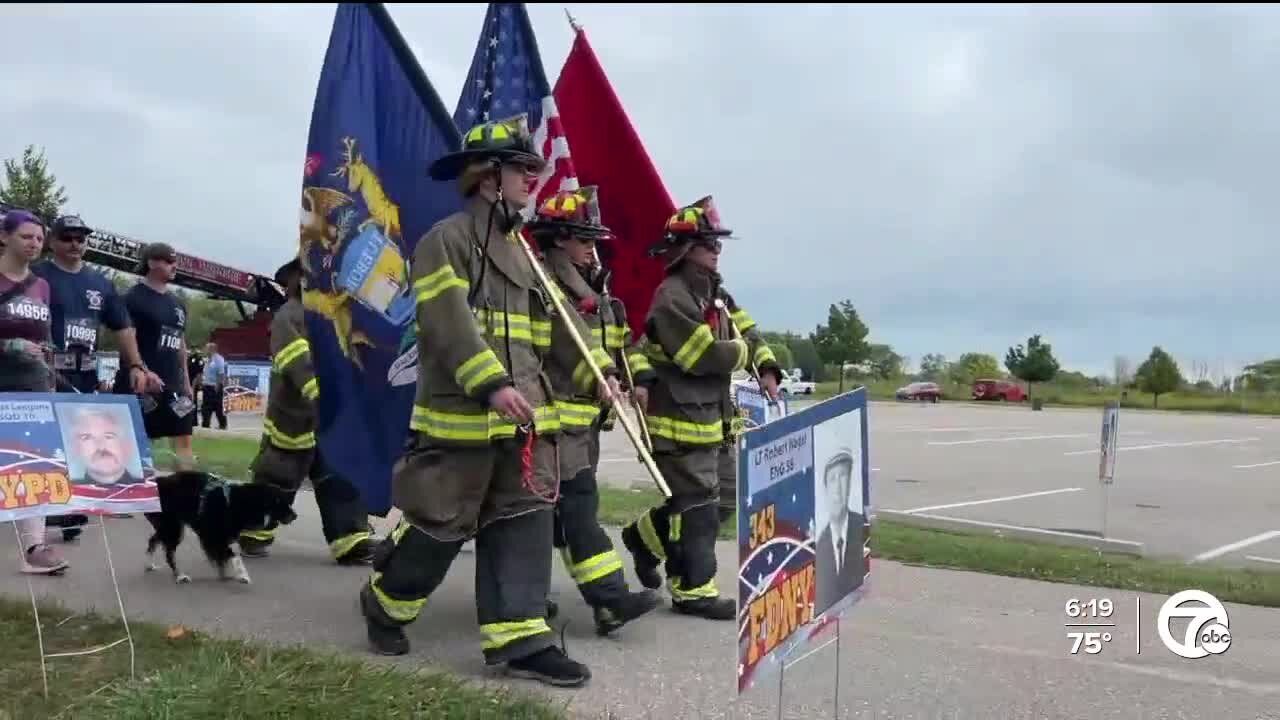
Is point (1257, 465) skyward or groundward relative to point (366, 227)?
groundward

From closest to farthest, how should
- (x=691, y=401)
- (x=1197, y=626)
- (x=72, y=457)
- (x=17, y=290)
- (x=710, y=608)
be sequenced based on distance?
(x=72, y=457) < (x=1197, y=626) < (x=710, y=608) < (x=691, y=401) < (x=17, y=290)

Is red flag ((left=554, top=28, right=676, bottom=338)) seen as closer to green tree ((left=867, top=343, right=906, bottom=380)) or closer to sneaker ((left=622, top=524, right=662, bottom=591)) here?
sneaker ((left=622, top=524, right=662, bottom=591))

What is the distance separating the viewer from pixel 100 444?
4828 mm

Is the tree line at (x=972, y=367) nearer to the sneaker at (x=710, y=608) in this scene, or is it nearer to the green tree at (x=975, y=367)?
the green tree at (x=975, y=367)

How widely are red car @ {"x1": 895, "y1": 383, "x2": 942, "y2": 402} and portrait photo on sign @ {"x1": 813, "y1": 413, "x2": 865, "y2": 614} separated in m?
53.3

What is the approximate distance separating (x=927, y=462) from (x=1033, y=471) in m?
1.72

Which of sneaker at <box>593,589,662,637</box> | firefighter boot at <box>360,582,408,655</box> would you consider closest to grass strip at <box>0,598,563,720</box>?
firefighter boot at <box>360,582,408,655</box>

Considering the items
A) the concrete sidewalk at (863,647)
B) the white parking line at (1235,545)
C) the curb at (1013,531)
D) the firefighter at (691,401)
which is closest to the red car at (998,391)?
the white parking line at (1235,545)

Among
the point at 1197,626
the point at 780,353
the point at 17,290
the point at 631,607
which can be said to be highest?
the point at 17,290

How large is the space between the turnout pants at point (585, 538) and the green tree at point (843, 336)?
53411mm

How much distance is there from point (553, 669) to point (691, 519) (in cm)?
144

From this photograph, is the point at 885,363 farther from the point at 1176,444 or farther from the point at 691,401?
the point at 691,401

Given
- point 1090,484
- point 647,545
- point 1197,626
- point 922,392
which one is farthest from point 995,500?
point 922,392

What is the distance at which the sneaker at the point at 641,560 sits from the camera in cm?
607
